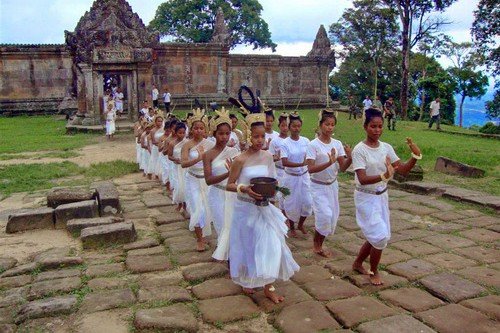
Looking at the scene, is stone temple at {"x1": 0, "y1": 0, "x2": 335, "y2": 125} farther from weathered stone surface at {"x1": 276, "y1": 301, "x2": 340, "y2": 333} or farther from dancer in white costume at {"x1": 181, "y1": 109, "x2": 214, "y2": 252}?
weathered stone surface at {"x1": 276, "y1": 301, "x2": 340, "y2": 333}

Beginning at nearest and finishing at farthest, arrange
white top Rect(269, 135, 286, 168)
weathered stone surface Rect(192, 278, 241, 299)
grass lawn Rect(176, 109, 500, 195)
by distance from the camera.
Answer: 1. weathered stone surface Rect(192, 278, 241, 299)
2. white top Rect(269, 135, 286, 168)
3. grass lawn Rect(176, 109, 500, 195)

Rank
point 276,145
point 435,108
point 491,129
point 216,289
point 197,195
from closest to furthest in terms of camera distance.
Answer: point 216,289 < point 197,195 < point 276,145 < point 435,108 < point 491,129

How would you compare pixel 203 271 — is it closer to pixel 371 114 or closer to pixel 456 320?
pixel 371 114

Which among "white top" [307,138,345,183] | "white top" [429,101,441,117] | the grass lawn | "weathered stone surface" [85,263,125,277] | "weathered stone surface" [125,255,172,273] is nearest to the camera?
"weathered stone surface" [85,263,125,277]

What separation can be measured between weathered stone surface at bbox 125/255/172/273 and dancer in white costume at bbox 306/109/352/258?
1.93 meters

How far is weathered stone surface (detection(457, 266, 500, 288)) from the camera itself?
506 centimetres

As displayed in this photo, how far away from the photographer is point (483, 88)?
37.2 m

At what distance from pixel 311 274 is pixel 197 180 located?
7.02 feet

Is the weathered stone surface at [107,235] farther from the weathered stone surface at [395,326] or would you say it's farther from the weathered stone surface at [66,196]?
the weathered stone surface at [395,326]

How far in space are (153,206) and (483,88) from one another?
35.5 m

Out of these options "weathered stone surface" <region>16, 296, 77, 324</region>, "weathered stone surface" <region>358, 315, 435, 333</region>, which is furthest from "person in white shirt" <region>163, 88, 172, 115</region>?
"weathered stone surface" <region>358, 315, 435, 333</region>

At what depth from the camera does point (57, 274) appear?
5496mm

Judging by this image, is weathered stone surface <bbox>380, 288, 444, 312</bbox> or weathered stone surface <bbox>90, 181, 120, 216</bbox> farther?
weathered stone surface <bbox>90, 181, 120, 216</bbox>

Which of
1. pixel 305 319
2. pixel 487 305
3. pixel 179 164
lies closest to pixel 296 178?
pixel 179 164
